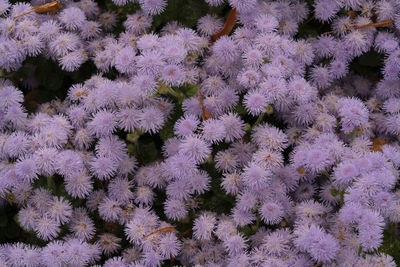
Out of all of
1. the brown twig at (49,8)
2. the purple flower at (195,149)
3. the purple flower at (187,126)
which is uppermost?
the brown twig at (49,8)

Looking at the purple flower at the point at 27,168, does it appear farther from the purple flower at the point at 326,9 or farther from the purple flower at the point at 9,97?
the purple flower at the point at 326,9

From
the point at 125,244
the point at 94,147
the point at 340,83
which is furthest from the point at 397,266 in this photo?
the point at 94,147

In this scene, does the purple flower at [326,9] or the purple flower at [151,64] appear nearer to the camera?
the purple flower at [151,64]

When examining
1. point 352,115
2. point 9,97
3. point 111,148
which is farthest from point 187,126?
point 9,97

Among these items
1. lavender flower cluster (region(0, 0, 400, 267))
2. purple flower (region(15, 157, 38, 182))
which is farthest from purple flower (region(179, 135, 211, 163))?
purple flower (region(15, 157, 38, 182))

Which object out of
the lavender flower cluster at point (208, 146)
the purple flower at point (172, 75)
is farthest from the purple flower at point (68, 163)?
the purple flower at point (172, 75)

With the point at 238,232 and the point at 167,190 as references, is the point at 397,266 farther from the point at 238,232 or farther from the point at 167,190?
the point at 167,190

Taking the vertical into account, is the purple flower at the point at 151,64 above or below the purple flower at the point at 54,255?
above

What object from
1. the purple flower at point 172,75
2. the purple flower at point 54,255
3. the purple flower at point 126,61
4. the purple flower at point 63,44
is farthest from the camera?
the purple flower at point 63,44

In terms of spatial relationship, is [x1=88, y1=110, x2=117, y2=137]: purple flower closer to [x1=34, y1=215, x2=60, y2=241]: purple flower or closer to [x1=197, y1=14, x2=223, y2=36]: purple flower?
[x1=34, y1=215, x2=60, y2=241]: purple flower
